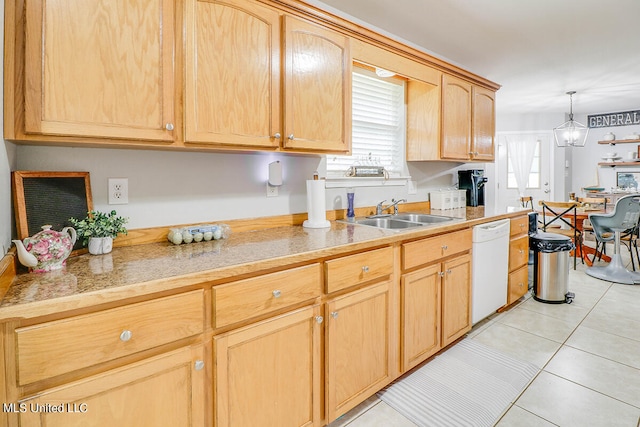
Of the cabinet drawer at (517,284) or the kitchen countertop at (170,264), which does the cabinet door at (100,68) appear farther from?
the cabinet drawer at (517,284)

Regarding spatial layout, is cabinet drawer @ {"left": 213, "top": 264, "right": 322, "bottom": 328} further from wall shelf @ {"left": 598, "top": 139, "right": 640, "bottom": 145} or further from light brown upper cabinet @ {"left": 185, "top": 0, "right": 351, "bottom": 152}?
wall shelf @ {"left": 598, "top": 139, "right": 640, "bottom": 145}

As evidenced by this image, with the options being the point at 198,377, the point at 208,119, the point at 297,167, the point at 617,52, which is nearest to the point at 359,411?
the point at 198,377

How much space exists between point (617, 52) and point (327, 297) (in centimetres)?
391

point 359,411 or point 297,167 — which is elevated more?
point 297,167

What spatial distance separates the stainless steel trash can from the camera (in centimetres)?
307

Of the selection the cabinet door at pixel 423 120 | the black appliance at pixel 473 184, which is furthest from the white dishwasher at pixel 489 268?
the cabinet door at pixel 423 120

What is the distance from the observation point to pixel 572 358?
7.20 ft

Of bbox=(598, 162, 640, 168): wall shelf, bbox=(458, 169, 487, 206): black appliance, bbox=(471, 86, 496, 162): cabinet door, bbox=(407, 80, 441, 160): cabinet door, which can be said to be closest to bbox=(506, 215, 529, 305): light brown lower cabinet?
bbox=(458, 169, 487, 206): black appliance

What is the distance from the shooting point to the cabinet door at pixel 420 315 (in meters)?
1.87

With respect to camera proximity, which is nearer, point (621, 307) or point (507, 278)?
point (507, 278)

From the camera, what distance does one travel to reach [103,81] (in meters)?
1.22

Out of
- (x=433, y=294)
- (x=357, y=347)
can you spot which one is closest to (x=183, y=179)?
(x=357, y=347)

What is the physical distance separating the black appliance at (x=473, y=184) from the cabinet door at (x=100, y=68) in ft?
9.60

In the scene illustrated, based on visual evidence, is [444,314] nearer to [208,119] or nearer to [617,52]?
[208,119]
